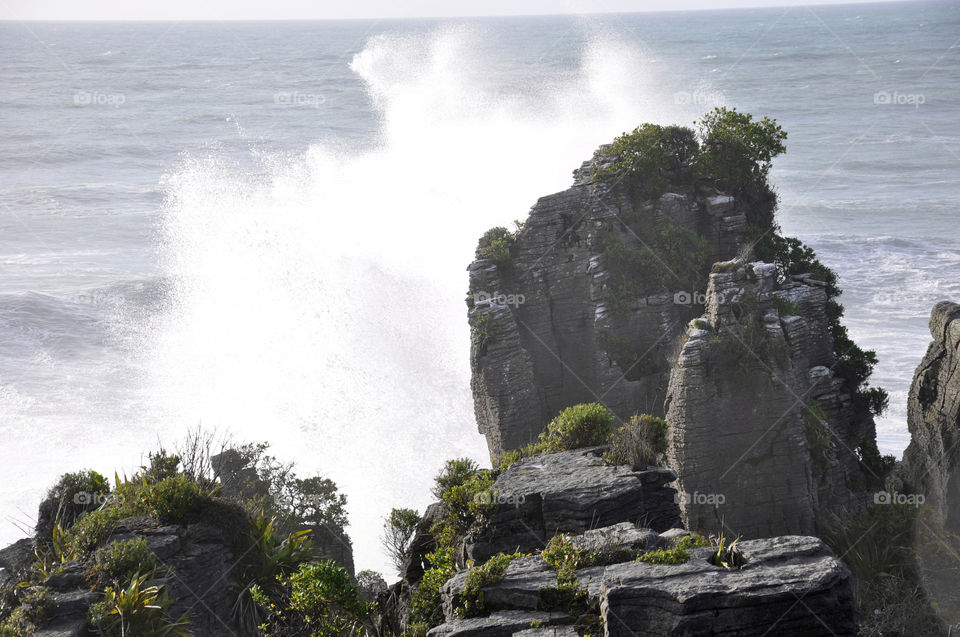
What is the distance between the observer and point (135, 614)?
60.2ft

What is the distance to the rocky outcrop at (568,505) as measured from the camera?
20.9 metres

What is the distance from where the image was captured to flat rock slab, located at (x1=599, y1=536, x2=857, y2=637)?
48.9ft

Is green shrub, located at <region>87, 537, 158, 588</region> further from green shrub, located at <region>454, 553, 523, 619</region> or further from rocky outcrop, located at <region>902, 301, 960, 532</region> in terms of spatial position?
rocky outcrop, located at <region>902, 301, 960, 532</region>

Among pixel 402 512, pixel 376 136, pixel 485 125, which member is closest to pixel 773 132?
pixel 402 512

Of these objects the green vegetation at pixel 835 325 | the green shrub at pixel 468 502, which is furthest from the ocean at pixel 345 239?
the green shrub at pixel 468 502

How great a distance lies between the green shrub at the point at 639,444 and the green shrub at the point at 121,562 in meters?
10.9

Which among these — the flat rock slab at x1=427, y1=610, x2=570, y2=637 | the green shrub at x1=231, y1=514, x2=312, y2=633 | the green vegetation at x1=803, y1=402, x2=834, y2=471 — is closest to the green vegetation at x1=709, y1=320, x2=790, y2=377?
the green vegetation at x1=803, y1=402, x2=834, y2=471

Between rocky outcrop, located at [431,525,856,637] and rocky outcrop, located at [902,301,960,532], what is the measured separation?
40.2 feet

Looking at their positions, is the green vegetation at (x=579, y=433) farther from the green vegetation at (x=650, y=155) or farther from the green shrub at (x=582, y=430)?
the green vegetation at (x=650, y=155)

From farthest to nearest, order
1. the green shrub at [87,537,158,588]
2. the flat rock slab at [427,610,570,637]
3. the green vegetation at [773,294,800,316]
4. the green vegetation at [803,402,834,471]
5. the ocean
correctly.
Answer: the ocean, the green vegetation at [773,294,800,316], the green vegetation at [803,402,834,471], the green shrub at [87,537,158,588], the flat rock slab at [427,610,570,637]

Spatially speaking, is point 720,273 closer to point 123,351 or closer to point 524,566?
point 524,566

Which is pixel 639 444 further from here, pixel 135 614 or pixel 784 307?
pixel 135 614

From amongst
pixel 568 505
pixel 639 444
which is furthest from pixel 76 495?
pixel 639 444

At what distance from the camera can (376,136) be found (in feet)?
445
